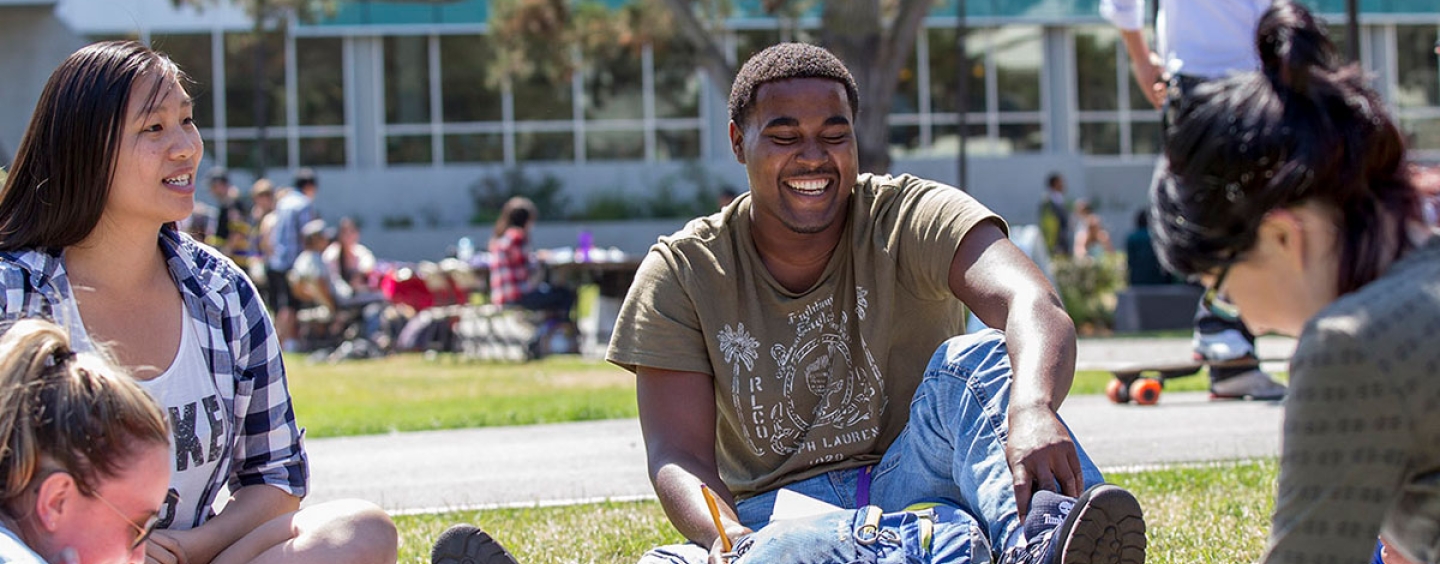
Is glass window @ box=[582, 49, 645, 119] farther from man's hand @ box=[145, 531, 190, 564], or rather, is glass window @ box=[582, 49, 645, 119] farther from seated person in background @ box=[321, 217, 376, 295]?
man's hand @ box=[145, 531, 190, 564]

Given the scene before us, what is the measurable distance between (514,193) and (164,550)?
1134 inches

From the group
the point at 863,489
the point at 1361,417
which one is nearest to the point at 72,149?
the point at 863,489

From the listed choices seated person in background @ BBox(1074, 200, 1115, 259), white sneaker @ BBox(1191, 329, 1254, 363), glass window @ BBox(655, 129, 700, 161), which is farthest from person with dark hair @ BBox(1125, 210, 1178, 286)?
glass window @ BBox(655, 129, 700, 161)

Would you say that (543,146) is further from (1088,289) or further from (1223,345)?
(1223,345)

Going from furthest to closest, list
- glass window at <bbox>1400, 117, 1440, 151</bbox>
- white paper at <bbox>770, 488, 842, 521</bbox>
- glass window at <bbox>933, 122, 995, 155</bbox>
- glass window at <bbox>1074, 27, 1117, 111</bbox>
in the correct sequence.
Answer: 1. glass window at <bbox>1074, 27, 1117, 111</bbox>
2. glass window at <bbox>1400, 117, 1440, 151</bbox>
3. glass window at <bbox>933, 122, 995, 155</bbox>
4. white paper at <bbox>770, 488, 842, 521</bbox>

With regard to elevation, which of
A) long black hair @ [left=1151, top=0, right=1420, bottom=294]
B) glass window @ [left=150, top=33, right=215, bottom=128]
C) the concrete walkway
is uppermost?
glass window @ [left=150, top=33, right=215, bottom=128]

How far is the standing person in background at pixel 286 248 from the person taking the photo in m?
16.5

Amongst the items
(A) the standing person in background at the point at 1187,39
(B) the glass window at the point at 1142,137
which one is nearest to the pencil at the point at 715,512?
(A) the standing person in background at the point at 1187,39

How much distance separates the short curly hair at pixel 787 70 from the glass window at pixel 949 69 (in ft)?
99.2

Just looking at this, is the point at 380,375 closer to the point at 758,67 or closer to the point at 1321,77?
the point at 758,67

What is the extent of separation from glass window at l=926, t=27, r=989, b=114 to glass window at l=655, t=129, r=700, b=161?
212 inches

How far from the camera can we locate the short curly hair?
387 centimetres

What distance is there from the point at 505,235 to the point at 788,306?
1163 centimetres

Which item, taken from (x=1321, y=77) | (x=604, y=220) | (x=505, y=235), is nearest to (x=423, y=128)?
(x=604, y=220)
